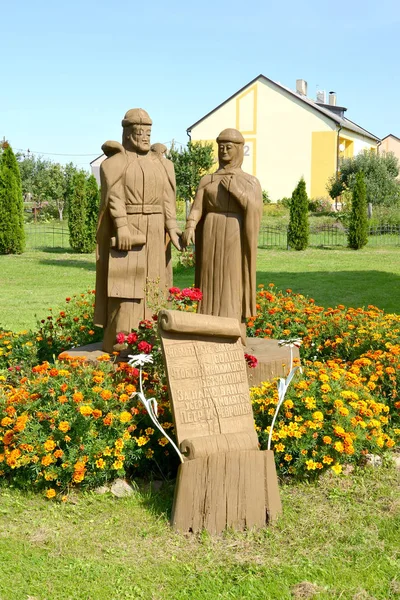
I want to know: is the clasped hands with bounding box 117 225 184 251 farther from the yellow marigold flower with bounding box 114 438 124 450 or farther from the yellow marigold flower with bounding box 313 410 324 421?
the yellow marigold flower with bounding box 313 410 324 421

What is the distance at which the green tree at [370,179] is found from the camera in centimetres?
3672

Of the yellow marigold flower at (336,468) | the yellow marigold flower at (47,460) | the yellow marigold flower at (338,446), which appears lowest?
the yellow marigold flower at (336,468)

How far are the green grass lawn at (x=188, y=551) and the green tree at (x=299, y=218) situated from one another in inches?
713

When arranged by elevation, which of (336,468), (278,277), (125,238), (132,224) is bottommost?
(336,468)

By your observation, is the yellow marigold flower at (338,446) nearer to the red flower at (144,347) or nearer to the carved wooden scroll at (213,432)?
the carved wooden scroll at (213,432)

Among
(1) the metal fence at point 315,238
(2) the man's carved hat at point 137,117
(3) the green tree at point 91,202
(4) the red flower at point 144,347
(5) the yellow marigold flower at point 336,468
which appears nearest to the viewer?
(5) the yellow marigold flower at point 336,468

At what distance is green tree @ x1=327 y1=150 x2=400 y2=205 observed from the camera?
36719mm

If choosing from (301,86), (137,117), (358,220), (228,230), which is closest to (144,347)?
(228,230)

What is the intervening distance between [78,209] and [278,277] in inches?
303

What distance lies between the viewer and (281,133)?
3794 cm

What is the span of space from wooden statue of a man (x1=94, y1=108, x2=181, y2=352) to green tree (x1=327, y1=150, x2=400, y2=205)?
3234 centimetres

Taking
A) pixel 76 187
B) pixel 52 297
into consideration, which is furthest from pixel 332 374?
pixel 76 187

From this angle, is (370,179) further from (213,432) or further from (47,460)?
(47,460)

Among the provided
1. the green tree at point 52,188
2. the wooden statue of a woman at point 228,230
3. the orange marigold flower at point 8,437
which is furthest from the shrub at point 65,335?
the green tree at point 52,188
